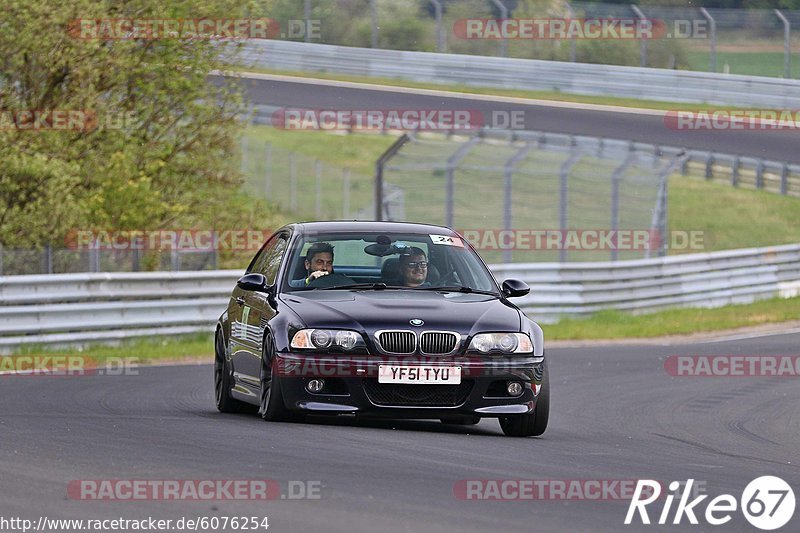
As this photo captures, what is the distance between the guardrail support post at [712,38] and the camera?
3766 cm

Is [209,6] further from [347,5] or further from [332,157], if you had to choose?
[332,157]

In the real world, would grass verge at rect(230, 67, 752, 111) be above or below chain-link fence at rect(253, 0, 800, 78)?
below

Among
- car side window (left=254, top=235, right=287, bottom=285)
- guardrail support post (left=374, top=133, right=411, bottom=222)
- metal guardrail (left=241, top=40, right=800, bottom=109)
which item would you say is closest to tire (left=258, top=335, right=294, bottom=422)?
car side window (left=254, top=235, right=287, bottom=285)

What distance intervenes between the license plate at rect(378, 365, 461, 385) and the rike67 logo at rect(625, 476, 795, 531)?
2.07m

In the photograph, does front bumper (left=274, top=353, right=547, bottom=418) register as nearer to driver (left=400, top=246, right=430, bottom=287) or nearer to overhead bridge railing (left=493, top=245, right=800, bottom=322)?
driver (left=400, top=246, right=430, bottom=287)

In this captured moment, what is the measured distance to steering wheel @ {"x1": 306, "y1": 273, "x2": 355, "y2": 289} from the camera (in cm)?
1077

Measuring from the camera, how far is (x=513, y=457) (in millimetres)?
8727

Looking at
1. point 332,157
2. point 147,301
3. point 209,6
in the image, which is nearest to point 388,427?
point 147,301

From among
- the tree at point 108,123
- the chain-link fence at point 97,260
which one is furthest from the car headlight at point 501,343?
the tree at point 108,123

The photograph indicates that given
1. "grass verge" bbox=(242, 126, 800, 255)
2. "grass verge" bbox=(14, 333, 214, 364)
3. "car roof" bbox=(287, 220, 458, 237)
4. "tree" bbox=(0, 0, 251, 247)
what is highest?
"car roof" bbox=(287, 220, 458, 237)

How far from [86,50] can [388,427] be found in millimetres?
13126

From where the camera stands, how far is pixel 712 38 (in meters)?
38.1

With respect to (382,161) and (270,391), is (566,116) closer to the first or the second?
(382,161)

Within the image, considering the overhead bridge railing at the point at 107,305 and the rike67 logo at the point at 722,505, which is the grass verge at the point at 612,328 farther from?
the rike67 logo at the point at 722,505
